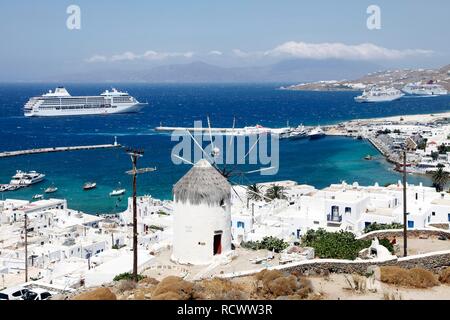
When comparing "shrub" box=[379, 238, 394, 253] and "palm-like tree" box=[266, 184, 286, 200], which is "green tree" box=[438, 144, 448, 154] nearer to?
"palm-like tree" box=[266, 184, 286, 200]

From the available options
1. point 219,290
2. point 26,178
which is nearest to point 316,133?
point 26,178

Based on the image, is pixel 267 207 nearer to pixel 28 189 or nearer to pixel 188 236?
pixel 188 236

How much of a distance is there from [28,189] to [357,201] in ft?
122

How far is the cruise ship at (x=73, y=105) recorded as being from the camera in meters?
127

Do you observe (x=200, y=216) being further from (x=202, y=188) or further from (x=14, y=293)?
(x=14, y=293)

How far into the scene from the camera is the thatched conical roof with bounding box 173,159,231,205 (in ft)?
50.9

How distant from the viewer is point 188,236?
15703 millimetres

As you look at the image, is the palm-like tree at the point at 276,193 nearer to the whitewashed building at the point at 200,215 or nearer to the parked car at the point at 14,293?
the whitewashed building at the point at 200,215

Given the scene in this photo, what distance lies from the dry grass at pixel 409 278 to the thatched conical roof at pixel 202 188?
4735mm

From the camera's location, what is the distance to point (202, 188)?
15547mm

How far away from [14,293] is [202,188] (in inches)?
207

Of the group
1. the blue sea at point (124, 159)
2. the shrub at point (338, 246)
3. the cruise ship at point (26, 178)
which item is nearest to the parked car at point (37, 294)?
the shrub at point (338, 246)

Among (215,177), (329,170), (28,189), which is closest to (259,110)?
(329,170)

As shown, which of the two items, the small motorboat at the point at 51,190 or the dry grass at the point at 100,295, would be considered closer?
the dry grass at the point at 100,295
